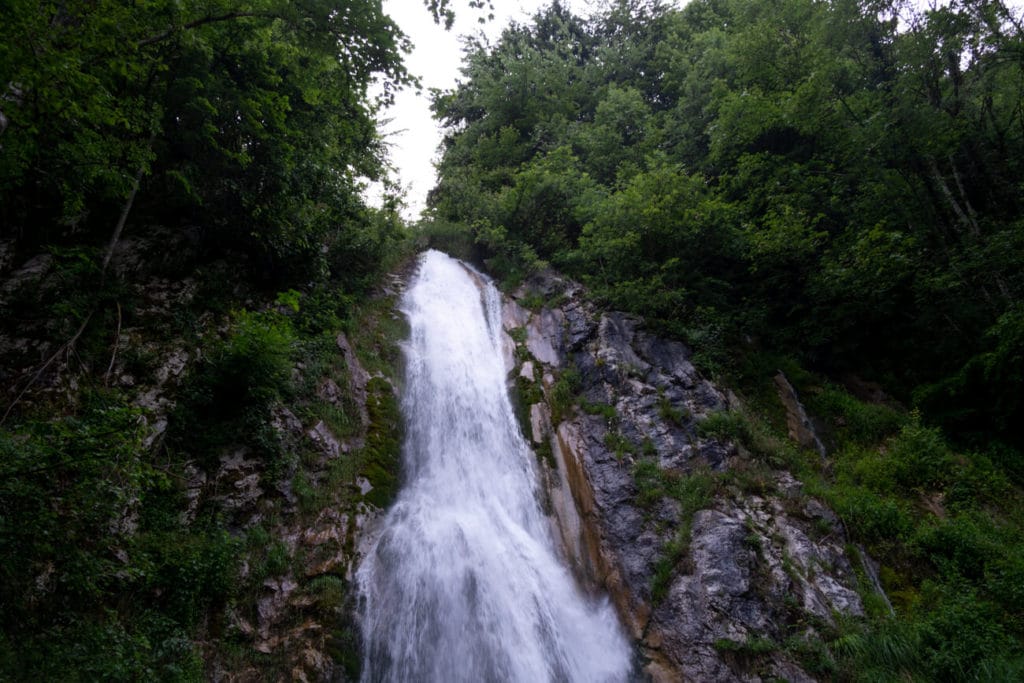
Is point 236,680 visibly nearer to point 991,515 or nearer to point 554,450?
point 554,450

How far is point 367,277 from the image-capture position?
10.8 metres

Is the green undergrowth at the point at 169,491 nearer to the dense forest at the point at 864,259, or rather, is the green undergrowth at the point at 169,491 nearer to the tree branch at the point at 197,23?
the tree branch at the point at 197,23

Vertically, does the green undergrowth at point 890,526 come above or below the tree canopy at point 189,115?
below

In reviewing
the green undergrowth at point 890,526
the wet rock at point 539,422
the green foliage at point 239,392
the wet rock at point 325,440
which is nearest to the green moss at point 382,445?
the wet rock at point 325,440

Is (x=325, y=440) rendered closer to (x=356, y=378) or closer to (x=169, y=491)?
(x=356, y=378)

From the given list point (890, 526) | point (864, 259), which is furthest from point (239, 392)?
point (864, 259)

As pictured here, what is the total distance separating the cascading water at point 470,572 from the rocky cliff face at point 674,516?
0.52 metres

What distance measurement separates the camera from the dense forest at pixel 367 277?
436 centimetres

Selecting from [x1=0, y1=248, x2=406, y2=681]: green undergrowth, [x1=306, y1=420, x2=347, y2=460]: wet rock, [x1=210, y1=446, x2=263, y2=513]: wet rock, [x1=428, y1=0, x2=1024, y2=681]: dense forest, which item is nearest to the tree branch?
[x1=428, y1=0, x2=1024, y2=681]: dense forest

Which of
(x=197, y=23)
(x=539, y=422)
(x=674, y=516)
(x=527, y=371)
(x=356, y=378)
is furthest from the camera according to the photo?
(x=527, y=371)

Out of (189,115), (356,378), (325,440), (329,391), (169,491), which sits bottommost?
(169,491)

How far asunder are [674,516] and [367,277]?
8.12 meters

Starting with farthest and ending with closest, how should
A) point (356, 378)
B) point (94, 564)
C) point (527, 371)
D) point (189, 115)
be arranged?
point (527, 371)
point (356, 378)
point (189, 115)
point (94, 564)

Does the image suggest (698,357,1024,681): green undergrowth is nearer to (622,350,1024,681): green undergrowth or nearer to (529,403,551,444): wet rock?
(622,350,1024,681): green undergrowth
